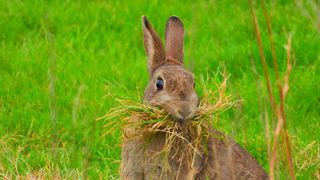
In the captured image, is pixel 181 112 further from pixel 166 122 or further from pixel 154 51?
pixel 154 51

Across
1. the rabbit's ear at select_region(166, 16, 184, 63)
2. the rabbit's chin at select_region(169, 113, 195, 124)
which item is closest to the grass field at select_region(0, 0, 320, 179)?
Answer: the rabbit's ear at select_region(166, 16, 184, 63)

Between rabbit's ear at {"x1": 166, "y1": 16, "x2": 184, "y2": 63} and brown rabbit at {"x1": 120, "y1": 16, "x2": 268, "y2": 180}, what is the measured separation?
5.6 inches

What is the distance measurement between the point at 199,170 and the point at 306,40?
3.20m

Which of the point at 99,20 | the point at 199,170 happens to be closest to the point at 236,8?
the point at 99,20

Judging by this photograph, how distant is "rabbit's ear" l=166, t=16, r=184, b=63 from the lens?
5746 millimetres

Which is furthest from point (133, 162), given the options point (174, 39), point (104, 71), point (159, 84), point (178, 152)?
Result: point (104, 71)

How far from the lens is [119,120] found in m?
5.01

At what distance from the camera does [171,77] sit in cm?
505

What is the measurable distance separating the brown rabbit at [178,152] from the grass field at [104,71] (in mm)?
216

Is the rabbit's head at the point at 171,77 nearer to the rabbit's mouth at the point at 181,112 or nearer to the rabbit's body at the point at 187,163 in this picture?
the rabbit's mouth at the point at 181,112

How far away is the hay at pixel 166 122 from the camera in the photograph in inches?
191

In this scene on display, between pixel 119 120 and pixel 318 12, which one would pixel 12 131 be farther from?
pixel 318 12

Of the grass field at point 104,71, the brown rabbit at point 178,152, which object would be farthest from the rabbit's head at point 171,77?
the grass field at point 104,71

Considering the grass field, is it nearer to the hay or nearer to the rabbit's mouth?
the hay
